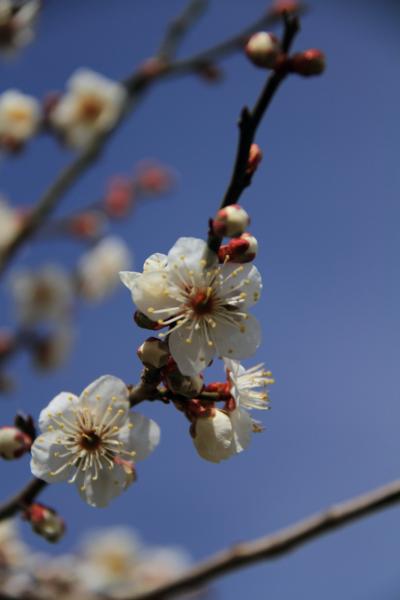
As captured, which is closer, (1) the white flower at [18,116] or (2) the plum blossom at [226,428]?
(2) the plum blossom at [226,428]

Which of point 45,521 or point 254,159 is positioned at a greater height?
point 254,159

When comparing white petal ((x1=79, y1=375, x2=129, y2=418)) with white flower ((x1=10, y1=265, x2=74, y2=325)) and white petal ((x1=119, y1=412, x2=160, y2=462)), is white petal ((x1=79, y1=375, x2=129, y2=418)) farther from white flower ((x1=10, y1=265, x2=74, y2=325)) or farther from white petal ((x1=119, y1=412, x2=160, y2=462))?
white flower ((x1=10, y1=265, x2=74, y2=325))

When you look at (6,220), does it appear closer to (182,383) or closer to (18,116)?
(18,116)

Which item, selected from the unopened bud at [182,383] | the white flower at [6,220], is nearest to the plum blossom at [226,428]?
the unopened bud at [182,383]

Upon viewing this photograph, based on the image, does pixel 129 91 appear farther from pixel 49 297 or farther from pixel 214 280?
pixel 214 280

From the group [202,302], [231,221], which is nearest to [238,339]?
[202,302]

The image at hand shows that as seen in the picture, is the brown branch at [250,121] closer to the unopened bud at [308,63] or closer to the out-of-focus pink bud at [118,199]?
the unopened bud at [308,63]

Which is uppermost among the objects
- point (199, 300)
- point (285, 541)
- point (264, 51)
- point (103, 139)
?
point (103, 139)
